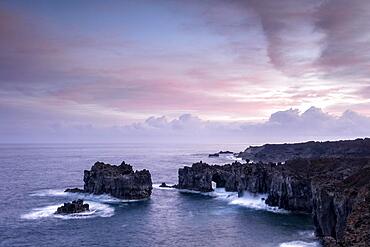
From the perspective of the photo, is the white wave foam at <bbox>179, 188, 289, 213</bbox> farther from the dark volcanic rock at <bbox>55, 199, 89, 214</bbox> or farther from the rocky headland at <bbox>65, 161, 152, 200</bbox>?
the dark volcanic rock at <bbox>55, 199, 89, 214</bbox>

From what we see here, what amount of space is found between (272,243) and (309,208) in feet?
109

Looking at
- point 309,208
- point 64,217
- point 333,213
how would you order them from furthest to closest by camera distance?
1. point 309,208
2. point 64,217
3. point 333,213

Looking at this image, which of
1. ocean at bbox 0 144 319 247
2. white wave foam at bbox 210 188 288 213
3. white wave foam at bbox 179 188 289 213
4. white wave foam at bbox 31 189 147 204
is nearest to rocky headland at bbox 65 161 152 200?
white wave foam at bbox 31 189 147 204

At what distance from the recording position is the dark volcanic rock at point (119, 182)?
403 ft

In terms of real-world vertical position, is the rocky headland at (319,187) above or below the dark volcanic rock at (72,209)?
above

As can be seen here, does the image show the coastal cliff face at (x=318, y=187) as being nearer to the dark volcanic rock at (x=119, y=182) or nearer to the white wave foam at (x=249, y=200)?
the white wave foam at (x=249, y=200)

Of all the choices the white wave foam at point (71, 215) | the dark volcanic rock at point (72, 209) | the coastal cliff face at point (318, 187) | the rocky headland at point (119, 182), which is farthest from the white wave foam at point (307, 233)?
the rocky headland at point (119, 182)

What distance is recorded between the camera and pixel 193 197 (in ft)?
427

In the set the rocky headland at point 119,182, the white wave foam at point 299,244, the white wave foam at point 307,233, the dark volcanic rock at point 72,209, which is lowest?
the white wave foam at point 299,244

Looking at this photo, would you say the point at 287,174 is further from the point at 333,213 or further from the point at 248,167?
the point at 333,213

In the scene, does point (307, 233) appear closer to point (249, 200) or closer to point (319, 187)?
point (319, 187)

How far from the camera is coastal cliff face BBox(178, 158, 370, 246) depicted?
40.5 meters

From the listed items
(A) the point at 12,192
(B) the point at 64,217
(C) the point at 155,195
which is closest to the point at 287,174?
(C) the point at 155,195

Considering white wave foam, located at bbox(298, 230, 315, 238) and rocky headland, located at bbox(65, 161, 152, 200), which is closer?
white wave foam, located at bbox(298, 230, 315, 238)
